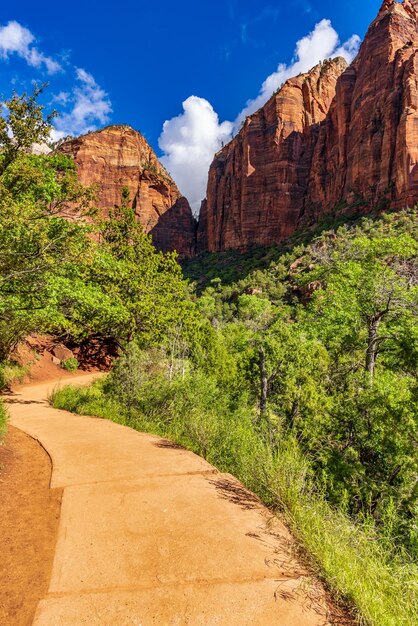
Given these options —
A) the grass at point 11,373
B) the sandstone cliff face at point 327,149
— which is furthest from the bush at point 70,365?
the sandstone cliff face at point 327,149

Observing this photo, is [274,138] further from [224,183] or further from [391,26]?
[391,26]

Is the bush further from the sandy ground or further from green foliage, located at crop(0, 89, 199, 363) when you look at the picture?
the sandy ground

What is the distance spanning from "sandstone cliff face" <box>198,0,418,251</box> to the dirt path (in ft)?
186

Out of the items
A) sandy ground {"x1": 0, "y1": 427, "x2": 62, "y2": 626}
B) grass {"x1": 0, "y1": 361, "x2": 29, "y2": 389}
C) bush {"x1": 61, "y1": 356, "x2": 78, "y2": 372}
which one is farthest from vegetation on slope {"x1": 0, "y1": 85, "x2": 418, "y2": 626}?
bush {"x1": 61, "y1": 356, "x2": 78, "y2": 372}

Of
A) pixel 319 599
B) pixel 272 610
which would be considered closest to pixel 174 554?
pixel 272 610

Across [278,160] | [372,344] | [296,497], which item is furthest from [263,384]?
[278,160]

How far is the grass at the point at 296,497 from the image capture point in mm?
2400

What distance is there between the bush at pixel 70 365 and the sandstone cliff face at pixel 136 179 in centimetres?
7869

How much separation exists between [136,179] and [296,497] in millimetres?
105587

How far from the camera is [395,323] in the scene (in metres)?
8.88

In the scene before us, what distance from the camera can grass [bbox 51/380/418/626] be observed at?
7.88ft

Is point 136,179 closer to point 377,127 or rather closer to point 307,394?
point 377,127

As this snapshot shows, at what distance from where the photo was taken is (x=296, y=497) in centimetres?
354

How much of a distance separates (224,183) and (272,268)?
5268 cm
